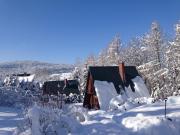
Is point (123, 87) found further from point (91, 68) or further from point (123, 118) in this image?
point (123, 118)

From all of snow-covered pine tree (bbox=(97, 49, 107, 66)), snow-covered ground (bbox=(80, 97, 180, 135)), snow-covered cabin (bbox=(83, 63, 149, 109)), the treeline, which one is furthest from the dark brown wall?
snow-covered pine tree (bbox=(97, 49, 107, 66))

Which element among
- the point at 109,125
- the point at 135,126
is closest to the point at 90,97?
the point at 109,125

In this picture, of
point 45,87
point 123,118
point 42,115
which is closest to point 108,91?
point 123,118

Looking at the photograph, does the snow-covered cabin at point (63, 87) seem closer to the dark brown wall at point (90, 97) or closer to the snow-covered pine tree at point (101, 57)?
the snow-covered pine tree at point (101, 57)

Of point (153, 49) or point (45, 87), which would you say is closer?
point (153, 49)

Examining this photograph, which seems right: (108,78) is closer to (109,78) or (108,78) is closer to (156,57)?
(109,78)

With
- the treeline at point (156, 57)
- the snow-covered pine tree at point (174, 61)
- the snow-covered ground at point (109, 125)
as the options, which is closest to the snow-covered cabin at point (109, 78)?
the treeline at point (156, 57)

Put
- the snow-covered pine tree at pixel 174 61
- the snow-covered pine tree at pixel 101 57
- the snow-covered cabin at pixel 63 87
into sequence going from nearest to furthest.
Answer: the snow-covered pine tree at pixel 174 61 < the snow-covered cabin at pixel 63 87 < the snow-covered pine tree at pixel 101 57

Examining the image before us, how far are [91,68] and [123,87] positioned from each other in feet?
14.9

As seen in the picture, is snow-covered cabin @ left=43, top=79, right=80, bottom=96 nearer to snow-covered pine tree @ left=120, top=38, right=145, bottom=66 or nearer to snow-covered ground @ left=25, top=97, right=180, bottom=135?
snow-covered pine tree @ left=120, top=38, right=145, bottom=66

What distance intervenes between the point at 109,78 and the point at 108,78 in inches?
5.4

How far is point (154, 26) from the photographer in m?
54.5

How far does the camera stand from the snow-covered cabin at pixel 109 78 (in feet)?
127

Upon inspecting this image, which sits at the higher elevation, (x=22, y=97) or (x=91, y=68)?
(x=91, y=68)
